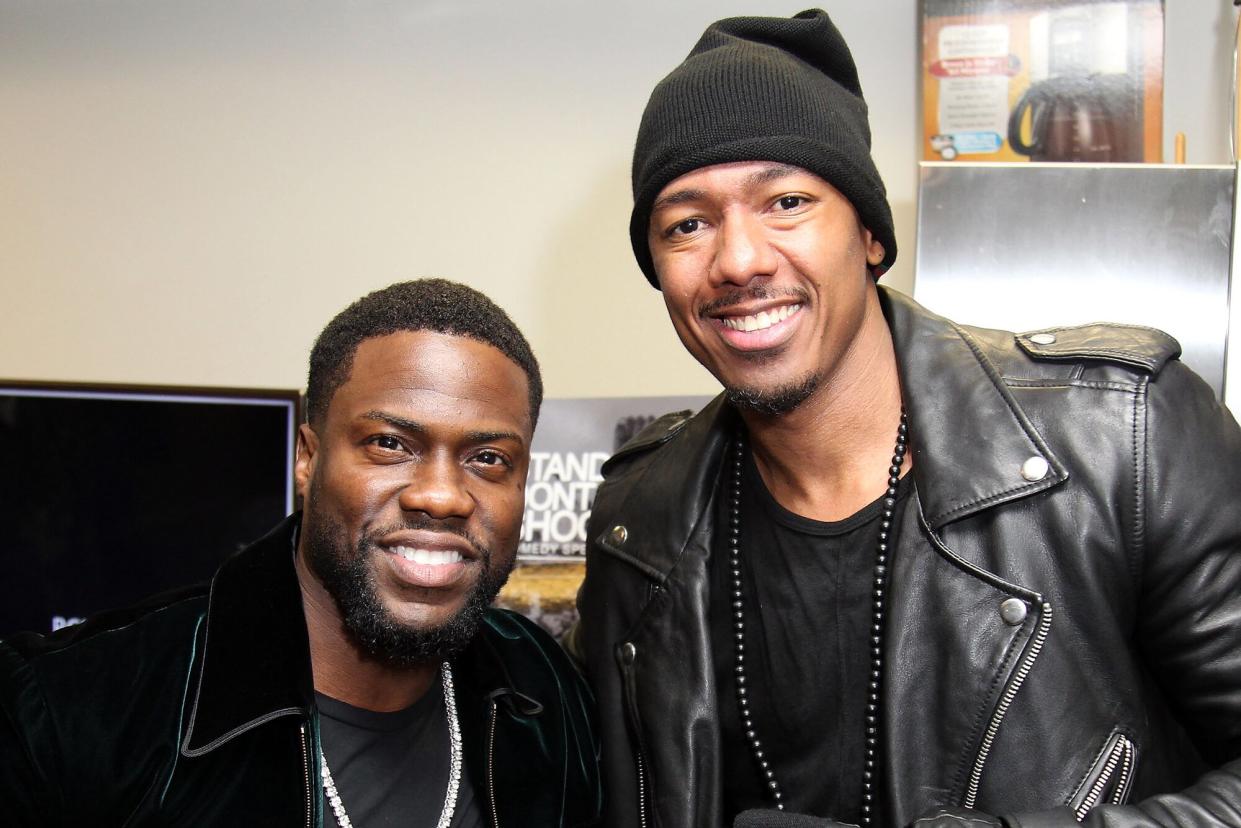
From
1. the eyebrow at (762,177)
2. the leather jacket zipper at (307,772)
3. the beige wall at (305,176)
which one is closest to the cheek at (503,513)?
the leather jacket zipper at (307,772)

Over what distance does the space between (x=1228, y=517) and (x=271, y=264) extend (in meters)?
2.27

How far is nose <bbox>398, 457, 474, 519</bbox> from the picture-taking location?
4.95 ft

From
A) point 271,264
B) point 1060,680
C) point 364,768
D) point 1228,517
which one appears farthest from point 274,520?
point 1228,517

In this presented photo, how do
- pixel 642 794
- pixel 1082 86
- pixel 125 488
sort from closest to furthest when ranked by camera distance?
pixel 642 794 < pixel 1082 86 < pixel 125 488

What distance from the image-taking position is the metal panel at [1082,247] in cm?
197

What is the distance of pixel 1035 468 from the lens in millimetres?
1429

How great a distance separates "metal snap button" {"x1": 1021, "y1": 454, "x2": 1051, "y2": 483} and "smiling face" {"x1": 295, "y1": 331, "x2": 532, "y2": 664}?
0.67 metres

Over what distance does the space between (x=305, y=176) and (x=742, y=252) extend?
1.72 metres

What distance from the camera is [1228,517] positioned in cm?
134

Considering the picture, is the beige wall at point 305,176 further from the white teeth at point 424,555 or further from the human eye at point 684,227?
the white teeth at point 424,555

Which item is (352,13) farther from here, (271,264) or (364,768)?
(364,768)

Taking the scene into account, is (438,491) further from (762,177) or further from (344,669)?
(762,177)

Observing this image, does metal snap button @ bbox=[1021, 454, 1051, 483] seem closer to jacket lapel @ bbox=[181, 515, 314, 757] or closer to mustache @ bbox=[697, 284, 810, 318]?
mustache @ bbox=[697, 284, 810, 318]

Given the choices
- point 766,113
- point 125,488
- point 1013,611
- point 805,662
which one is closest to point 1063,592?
point 1013,611
